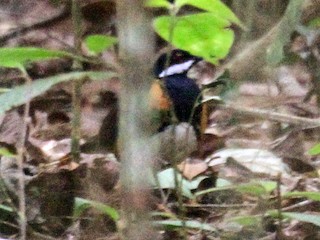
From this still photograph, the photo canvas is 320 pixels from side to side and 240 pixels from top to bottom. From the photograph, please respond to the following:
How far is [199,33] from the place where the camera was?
103cm

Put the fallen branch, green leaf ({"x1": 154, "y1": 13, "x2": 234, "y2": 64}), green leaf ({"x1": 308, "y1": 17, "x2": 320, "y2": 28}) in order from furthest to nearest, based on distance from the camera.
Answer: the fallen branch → green leaf ({"x1": 308, "y1": 17, "x2": 320, "y2": 28}) → green leaf ({"x1": 154, "y1": 13, "x2": 234, "y2": 64})

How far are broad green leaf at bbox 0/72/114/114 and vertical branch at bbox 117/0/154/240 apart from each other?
0.24 m

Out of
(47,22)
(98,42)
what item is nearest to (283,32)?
(98,42)

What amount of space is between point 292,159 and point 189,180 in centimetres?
41

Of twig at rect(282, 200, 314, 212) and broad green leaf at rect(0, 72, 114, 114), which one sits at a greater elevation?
broad green leaf at rect(0, 72, 114, 114)

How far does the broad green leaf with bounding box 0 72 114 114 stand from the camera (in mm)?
890

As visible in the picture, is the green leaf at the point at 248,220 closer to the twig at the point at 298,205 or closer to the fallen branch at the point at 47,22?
the twig at the point at 298,205

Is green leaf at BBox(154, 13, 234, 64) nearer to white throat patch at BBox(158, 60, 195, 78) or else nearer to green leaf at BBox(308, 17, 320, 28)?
green leaf at BBox(308, 17, 320, 28)

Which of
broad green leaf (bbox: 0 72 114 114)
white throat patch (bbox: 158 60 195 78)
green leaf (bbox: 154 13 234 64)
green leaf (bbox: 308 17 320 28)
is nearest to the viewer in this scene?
broad green leaf (bbox: 0 72 114 114)

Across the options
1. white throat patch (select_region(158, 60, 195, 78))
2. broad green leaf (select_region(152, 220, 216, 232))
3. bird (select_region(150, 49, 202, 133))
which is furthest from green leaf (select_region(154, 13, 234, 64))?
white throat patch (select_region(158, 60, 195, 78))

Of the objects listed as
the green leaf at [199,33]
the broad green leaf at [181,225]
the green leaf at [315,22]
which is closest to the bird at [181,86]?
the green leaf at [315,22]

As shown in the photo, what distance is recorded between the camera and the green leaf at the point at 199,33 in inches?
39.1

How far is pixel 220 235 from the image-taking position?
4.70 feet

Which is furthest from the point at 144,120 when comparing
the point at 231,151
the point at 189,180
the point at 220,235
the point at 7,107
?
the point at 231,151
